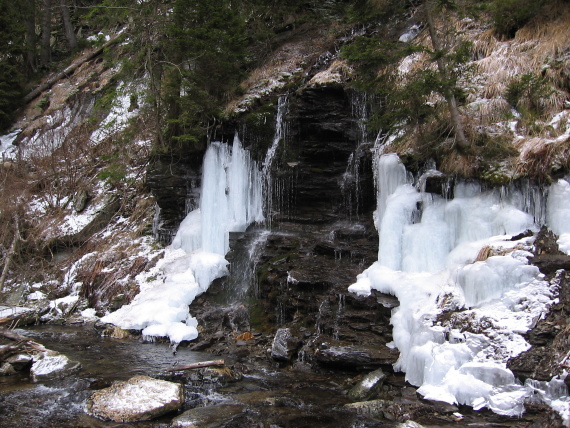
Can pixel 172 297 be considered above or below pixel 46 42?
below

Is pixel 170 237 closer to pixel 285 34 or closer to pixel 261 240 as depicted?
pixel 261 240

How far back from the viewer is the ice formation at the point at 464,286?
5.95 meters

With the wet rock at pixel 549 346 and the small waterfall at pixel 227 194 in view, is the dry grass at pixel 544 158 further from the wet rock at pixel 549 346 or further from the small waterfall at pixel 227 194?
the small waterfall at pixel 227 194

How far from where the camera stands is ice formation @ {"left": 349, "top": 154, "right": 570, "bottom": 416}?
5.95 metres

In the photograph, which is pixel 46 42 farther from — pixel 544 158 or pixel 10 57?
pixel 544 158

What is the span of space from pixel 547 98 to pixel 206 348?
8480 millimetres

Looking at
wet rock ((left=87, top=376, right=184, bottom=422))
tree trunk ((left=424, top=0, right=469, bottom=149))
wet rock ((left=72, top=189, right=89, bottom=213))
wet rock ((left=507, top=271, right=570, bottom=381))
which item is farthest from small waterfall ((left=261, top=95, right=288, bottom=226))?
wet rock ((left=507, top=271, right=570, bottom=381))

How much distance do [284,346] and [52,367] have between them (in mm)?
3962

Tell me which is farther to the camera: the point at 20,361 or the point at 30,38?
the point at 30,38

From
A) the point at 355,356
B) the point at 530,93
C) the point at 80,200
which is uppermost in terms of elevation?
the point at 530,93

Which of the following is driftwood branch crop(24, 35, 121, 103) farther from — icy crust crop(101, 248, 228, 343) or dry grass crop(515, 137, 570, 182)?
dry grass crop(515, 137, 570, 182)

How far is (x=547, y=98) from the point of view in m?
8.89

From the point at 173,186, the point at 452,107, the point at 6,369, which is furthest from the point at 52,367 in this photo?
the point at 452,107

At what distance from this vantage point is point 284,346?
816 centimetres
